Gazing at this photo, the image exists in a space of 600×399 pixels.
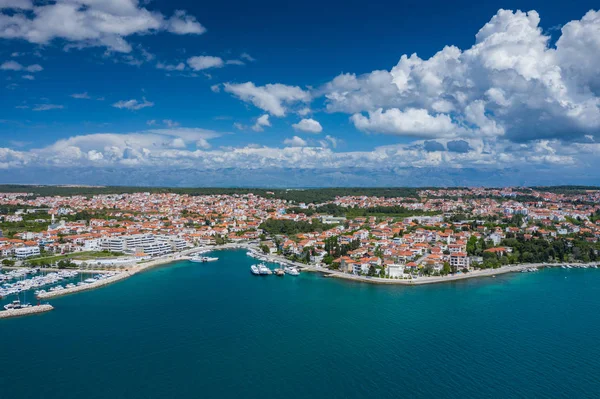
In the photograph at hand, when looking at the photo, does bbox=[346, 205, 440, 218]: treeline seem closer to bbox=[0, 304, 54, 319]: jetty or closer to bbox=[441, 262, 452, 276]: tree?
bbox=[441, 262, 452, 276]: tree

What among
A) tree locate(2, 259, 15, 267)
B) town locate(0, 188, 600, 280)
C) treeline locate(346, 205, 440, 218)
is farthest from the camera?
treeline locate(346, 205, 440, 218)

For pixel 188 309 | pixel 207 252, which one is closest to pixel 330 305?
pixel 188 309


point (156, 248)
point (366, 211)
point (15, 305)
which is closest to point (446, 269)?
point (156, 248)

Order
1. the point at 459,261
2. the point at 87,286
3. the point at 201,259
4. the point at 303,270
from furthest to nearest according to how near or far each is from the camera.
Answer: the point at 201,259 → the point at 303,270 → the point at 459,261 → the point at 87,286

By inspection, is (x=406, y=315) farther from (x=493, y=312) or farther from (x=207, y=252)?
(x=207, y=252)

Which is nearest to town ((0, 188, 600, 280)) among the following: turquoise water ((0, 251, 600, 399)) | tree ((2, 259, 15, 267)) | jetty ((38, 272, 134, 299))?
tree ((2, 259, 15, 267))

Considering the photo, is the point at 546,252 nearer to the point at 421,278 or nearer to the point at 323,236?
the point at 421,278
